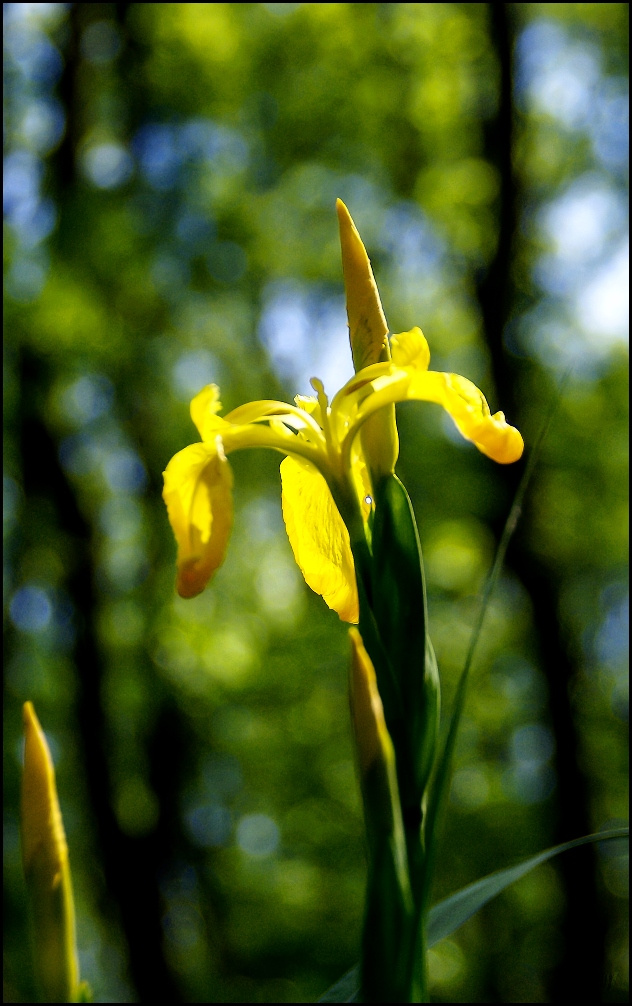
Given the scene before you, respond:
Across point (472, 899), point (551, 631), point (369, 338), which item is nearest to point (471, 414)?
point (369, 338)

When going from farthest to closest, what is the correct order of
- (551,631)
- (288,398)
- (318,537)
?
(288,398)
(551,631)
(318,537)

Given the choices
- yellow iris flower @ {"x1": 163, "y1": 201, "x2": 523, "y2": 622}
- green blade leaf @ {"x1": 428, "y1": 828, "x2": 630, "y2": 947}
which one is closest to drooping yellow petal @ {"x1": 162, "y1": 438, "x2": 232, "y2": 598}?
yellow iris flower @ {"x1": 163, "y1": 201, "x2": 523, "y2": 622}

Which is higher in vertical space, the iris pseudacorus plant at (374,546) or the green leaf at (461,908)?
the iris pseudacorus plant at (374,546)

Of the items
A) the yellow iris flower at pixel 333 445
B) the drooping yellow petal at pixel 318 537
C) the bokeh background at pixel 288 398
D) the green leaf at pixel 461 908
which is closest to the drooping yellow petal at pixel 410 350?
the yellow iris flower at pixel 333 445

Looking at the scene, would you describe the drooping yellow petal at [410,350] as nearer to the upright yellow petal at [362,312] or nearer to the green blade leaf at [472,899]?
the upright yellow petal at [362,312]

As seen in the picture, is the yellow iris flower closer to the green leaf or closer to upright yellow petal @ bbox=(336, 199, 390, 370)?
upright yellow petal @ bbox=(336, 199, 390, 370)

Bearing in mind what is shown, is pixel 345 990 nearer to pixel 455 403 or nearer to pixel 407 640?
pixel 407 640
